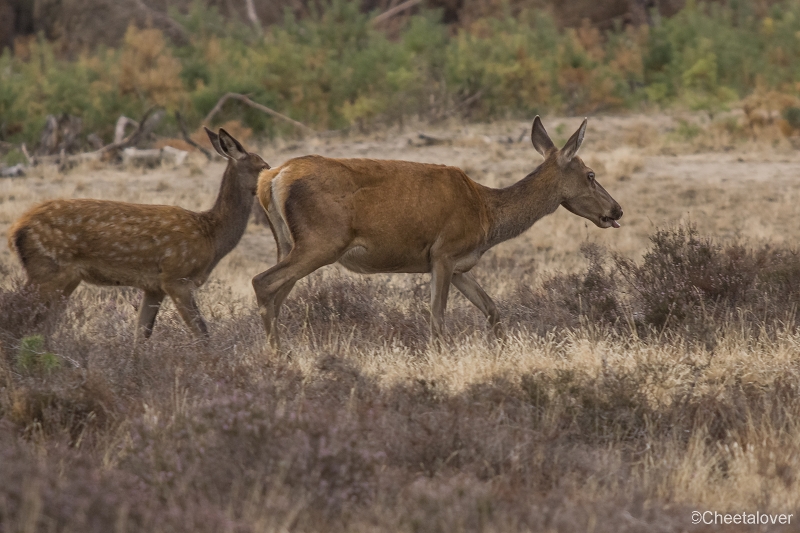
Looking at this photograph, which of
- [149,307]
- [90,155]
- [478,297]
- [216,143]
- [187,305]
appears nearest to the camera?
[187,305]

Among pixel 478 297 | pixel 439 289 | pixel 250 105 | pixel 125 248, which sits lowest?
pixel 250 105

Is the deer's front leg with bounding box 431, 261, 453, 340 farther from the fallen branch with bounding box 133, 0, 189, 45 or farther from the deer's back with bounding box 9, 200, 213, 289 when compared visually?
the fallen branch with bounding box 133, 0, 189, 45

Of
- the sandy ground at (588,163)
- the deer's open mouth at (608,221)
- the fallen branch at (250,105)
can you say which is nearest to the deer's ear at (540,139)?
the deer's open mouth at (608,221)

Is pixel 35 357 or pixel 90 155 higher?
pixel 35 357

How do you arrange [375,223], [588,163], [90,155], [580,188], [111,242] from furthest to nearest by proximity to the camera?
1. [90,155]
2. [588,163]
3. [580,188]
4. [111,242]
5. [375,223]

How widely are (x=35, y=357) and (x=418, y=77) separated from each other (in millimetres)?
19771

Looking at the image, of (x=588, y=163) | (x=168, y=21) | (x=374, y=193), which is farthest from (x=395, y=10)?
(x=374, y=193)

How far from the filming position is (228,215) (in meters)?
9.48

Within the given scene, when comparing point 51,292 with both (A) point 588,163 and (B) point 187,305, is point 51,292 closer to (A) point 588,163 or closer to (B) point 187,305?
(B) point 187,305

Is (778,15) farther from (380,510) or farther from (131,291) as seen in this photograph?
(380,510)

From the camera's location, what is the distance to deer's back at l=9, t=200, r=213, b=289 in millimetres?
8180

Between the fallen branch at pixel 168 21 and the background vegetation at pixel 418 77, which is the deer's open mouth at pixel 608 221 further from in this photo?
the fallen branch at pixel 168 21

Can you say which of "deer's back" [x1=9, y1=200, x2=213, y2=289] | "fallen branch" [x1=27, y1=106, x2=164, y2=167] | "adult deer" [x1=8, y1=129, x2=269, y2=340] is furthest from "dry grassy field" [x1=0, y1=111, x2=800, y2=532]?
"fallen branch" [x1=27, y1=106, x2=164, y2=167]

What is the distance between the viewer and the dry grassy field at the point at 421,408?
4781mm
